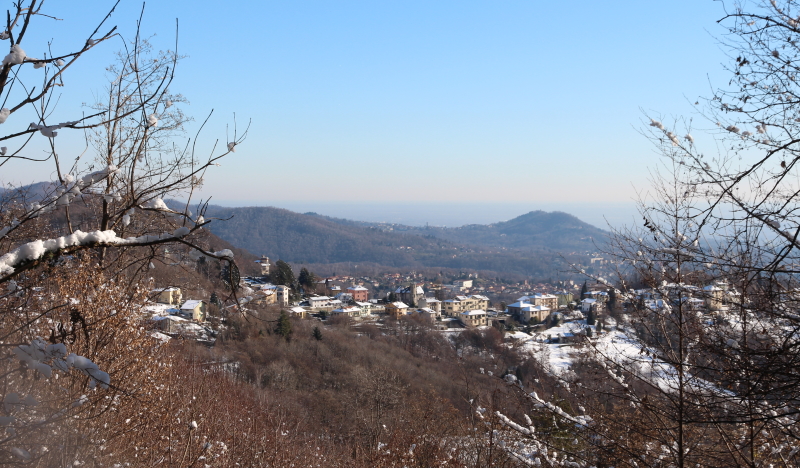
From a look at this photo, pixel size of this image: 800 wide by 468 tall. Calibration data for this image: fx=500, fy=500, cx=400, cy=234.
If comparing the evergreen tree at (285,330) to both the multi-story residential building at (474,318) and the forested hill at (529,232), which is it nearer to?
the multi-story residential building at (474,318)

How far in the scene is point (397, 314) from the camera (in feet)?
122

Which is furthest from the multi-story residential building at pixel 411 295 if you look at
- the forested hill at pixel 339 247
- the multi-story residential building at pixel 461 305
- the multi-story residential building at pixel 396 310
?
the forested hill at pixel 339 247

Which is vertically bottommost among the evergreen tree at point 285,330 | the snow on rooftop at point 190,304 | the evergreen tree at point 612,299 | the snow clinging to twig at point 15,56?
the evergreen tree at point 285,330

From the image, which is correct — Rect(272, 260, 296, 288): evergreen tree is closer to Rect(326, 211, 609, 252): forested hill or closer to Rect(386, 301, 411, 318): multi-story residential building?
Rect(386, 301, 411, 318): multi-story residential building

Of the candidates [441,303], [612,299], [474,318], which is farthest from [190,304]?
[441,303]

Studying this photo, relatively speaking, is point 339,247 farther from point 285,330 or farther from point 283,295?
point 285,330

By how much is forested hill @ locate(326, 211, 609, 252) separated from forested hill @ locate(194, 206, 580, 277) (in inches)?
727

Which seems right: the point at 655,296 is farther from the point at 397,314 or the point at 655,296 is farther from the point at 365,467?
the point at 397,314

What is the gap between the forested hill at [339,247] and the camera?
84.8 metres

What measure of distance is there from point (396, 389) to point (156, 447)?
11.5 meters

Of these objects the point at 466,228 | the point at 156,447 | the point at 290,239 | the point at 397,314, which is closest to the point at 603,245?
the point at 156,447

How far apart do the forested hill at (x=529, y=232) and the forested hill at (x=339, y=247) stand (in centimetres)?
1846

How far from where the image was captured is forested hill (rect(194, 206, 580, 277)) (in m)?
84.8

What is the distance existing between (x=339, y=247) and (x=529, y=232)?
62484 millimetres
